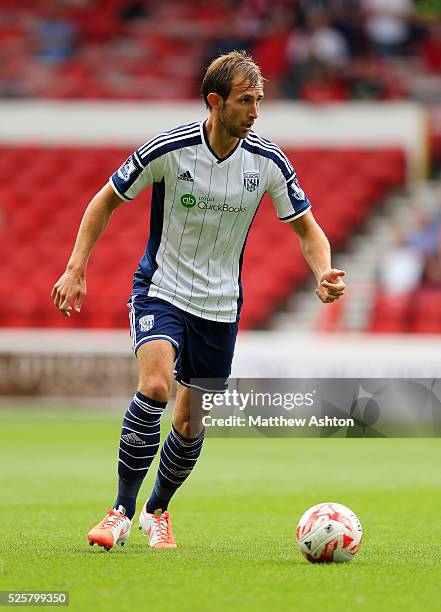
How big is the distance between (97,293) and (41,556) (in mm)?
13549

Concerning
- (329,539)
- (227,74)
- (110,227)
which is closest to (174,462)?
(329,539)

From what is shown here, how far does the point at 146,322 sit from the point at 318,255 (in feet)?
2.97

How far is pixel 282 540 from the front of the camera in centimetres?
639

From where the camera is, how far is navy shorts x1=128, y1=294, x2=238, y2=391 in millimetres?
5914

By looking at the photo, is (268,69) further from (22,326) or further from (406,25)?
(22,326)

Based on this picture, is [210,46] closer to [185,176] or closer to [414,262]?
[414,262]

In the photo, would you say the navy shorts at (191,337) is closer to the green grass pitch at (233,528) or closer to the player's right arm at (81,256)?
the player's right arm at (81,256)

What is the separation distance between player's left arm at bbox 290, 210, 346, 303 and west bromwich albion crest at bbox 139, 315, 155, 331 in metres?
0.79

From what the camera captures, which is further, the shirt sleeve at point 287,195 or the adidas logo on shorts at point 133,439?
the shirt sleeve at point 287,195

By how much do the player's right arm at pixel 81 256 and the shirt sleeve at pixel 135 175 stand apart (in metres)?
0.04

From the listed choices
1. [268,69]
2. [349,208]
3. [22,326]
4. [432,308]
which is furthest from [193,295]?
[268,69]

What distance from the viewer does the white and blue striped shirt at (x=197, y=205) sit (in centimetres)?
595

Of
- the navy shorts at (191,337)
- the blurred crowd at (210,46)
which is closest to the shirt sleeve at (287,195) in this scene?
the navy shorts at (191,337)

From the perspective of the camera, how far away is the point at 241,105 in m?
5.81
